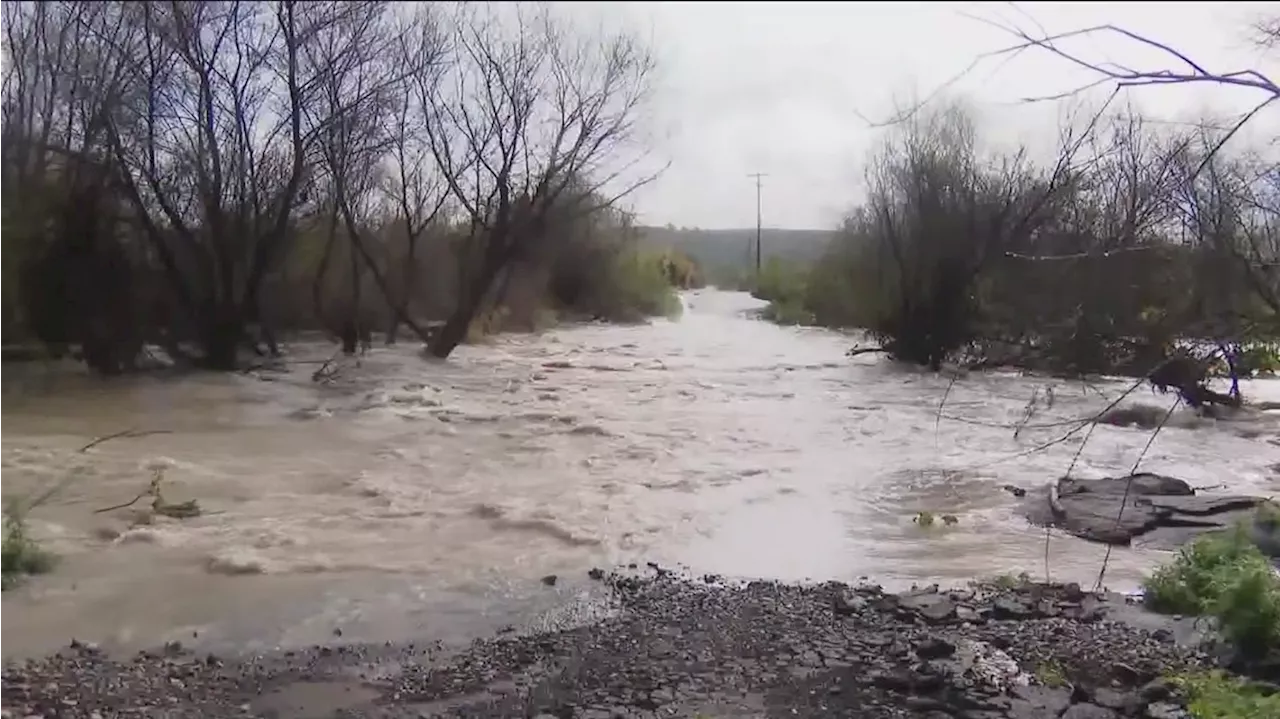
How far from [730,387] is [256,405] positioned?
24.6 feet

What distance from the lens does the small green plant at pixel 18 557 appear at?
7.26 meters

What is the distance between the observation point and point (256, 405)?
52.8ft

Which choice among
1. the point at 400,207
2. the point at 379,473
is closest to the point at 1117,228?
the point at 379,473

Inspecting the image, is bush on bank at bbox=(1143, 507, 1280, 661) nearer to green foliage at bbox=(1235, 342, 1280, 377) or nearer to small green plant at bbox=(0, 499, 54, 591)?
green foliage at bbox=(1235, 342, 1280, 377)

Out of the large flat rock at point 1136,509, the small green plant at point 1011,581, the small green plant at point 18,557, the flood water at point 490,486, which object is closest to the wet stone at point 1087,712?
the flood water at point 490,486

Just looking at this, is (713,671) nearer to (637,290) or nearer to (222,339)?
(222,339)

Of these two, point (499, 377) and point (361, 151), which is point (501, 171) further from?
point (499, 377)

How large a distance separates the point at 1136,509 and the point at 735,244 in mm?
57006

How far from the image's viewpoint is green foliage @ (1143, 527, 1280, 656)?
5.61m

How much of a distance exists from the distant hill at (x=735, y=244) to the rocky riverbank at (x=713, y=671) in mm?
22426

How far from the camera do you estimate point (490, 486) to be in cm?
1082

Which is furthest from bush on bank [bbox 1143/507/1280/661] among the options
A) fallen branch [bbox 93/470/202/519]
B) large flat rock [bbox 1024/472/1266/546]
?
fallen branch [bbox 93/470/202/519]

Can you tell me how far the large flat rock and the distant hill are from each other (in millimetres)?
18133

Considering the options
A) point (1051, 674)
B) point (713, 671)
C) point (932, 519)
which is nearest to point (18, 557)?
point (713, 671)
